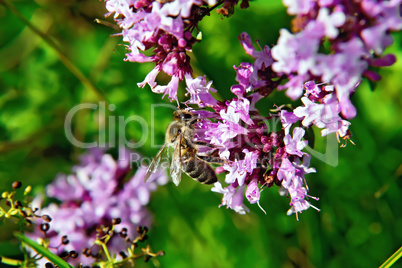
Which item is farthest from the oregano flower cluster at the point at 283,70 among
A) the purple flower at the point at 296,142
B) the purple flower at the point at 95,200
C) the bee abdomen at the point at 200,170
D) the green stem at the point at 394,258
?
the purple flower at the point at 95,200

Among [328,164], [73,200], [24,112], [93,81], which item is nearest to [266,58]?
[328,164]

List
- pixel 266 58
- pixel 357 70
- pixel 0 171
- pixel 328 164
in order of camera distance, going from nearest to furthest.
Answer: pixel 357 70
pixel 266 58
pixel 328 164
pixel 0 171

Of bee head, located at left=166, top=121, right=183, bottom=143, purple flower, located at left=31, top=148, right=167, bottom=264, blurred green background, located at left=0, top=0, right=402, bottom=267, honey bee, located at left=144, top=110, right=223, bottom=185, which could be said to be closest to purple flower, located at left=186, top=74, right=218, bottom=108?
honey bee, located at left=144, top=110, right=223, bottom=185

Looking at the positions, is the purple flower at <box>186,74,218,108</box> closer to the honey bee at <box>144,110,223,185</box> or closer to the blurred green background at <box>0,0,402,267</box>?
the honey bee at <box>144,110,223,185</box>

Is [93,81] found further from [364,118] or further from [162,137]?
[364,118]

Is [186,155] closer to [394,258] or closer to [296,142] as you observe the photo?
[296,142]

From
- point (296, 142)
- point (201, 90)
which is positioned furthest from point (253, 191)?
point (201, 90)

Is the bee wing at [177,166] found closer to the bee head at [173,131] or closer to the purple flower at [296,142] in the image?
the bee head at [173,131]
